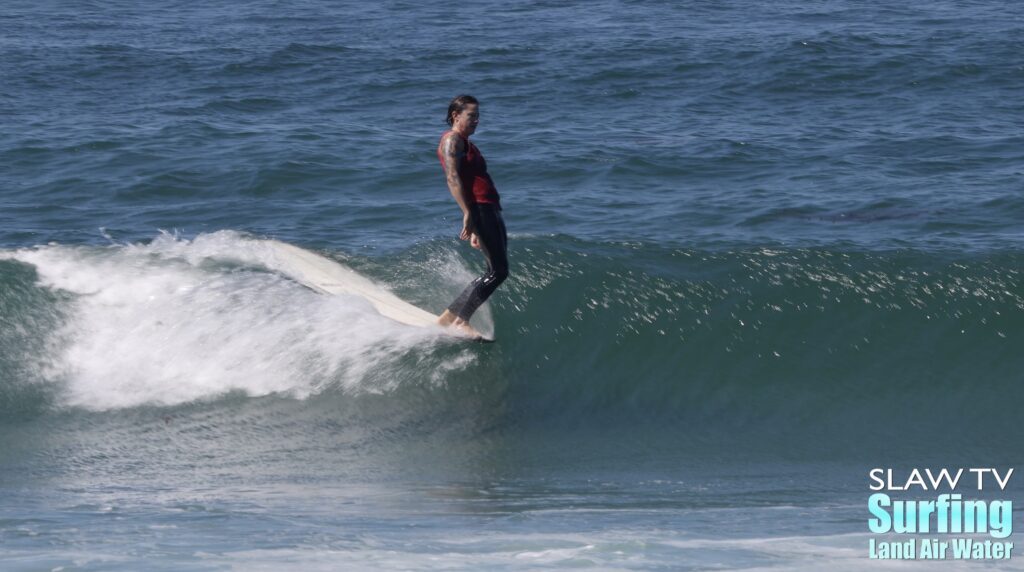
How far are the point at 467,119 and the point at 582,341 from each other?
80.1 inches

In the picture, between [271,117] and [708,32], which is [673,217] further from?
[708,32]

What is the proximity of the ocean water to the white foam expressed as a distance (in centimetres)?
2

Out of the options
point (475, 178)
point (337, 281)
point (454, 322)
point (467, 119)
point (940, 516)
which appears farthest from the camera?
point (337, 281)

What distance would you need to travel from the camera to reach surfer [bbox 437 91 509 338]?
7254 millimetres

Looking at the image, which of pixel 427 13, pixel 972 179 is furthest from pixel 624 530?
pixel 427 13

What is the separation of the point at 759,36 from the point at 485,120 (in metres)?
5.82

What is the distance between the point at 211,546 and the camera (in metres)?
5.02

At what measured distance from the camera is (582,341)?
339 inches

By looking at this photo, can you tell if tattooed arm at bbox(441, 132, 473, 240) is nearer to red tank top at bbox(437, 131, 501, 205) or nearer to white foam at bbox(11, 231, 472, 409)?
red tank top at bbox(437, 131, 501, 205)

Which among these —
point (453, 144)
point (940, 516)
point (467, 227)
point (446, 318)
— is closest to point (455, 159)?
point (453, 144)

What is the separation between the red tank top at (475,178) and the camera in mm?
7387

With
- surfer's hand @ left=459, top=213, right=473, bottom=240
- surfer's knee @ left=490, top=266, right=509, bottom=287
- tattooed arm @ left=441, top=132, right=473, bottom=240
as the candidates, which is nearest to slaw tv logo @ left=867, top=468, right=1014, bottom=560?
surfer's knee @ left=490, top=266, right=509, bottom=287

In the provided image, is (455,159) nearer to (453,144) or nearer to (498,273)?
(453,144)

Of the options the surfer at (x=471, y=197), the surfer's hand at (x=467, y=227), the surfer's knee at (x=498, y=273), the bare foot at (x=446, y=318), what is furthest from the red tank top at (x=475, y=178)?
the bare foot at (x=446, y=318)
